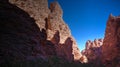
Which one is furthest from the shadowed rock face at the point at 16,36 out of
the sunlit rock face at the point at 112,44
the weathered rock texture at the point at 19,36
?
the sunlit rock face at the point at 112,44

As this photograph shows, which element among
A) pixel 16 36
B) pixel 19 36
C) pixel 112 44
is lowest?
pixel 16 36

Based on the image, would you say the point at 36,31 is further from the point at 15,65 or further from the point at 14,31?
the point at 15,65

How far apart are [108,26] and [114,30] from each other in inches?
169

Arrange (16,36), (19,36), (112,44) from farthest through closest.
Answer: (112,44) → (19,36) → (16,36)

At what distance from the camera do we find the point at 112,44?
6475 cm

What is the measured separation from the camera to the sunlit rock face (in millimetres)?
60088

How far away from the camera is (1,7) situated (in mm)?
26859

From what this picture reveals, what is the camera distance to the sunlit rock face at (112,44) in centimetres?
6009

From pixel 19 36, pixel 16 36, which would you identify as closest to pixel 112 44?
pixel 19 36

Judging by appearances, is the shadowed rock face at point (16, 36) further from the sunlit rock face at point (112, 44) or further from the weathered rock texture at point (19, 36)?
the sunlit rock face at point (112, 44)

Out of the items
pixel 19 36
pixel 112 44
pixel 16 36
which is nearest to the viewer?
pixel 16 36

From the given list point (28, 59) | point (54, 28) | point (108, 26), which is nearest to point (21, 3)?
point (54, 28)

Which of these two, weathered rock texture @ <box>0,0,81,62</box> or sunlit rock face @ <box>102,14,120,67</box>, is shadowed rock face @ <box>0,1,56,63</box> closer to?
weathered rock texture @ <box>0,0,81,62</box>

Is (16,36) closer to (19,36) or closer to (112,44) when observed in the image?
(19,36)
